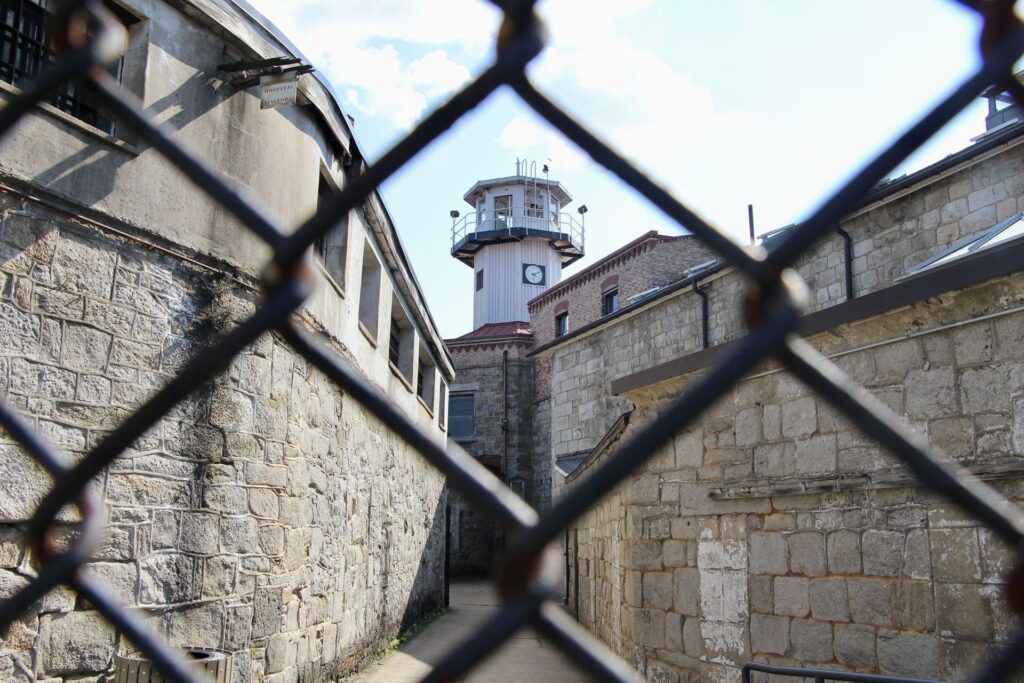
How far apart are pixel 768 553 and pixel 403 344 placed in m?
8.32

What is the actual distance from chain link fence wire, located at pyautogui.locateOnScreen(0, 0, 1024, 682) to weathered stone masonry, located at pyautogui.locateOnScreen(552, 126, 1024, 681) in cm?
318

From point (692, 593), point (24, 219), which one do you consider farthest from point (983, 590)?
point (24, 219)

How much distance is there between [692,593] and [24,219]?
4.96m

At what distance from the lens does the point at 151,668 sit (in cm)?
485

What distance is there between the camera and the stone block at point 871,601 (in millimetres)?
4453

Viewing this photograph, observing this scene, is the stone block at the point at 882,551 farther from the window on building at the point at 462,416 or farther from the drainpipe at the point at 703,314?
the window on building at the point at 462,416

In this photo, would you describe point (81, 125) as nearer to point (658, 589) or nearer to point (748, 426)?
point (748, 426)

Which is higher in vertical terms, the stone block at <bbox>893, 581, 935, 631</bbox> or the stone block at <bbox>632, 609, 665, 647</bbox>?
the stone block at <bbox>893, 581, 935, 631</bbox>

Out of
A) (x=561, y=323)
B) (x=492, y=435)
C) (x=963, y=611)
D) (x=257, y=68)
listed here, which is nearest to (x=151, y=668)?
(x=257, y=68)

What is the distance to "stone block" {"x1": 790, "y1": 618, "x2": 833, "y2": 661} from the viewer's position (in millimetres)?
4762

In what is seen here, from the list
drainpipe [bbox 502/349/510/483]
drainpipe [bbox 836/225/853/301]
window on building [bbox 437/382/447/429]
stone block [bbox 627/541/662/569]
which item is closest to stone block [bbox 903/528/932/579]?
stone block [bbox 627/541/662/569]

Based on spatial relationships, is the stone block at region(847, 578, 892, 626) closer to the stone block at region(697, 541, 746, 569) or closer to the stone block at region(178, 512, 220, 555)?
the stone block at region(697, 541, 746, 569)

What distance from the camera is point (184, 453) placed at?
18.3 feet

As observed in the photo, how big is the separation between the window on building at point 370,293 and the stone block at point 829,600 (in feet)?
20.1
